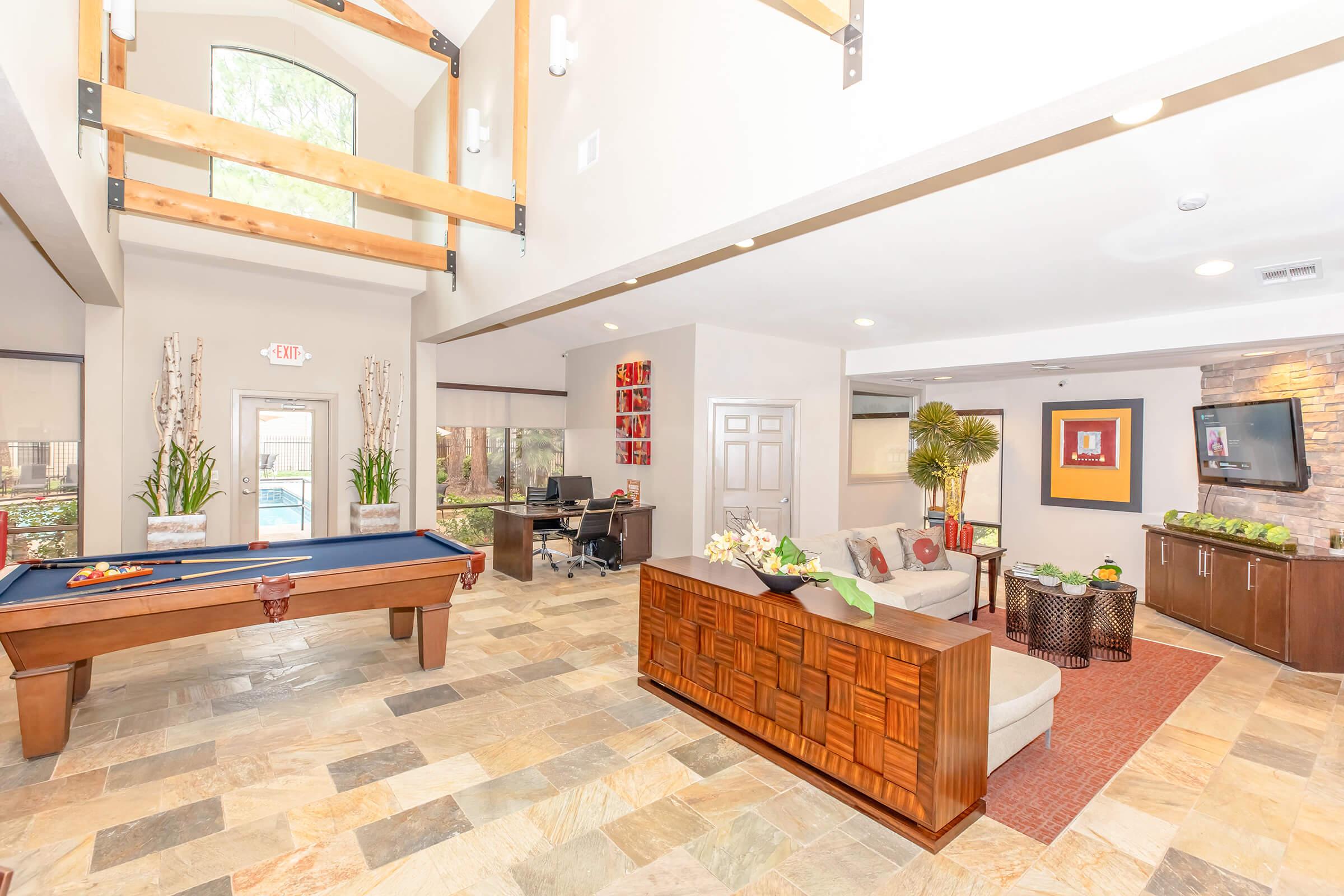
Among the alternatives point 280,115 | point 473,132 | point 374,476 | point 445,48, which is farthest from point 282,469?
point 445,48

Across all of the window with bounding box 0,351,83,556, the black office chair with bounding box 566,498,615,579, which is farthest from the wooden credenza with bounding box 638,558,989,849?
the window with bounding box 0,351,83,556

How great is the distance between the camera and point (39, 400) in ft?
19.2

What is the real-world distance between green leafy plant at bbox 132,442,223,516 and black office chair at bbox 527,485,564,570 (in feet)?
10.6

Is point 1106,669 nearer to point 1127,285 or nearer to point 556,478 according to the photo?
point 1127,285

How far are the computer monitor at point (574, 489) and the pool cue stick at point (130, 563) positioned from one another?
3.85 meters

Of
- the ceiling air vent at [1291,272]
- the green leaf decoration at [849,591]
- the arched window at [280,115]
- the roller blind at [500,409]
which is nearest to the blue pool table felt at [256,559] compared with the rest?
the green leaf decoration at [849,591]

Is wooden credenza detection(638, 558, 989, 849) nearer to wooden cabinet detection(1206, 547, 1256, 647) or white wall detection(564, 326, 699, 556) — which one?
white wall detection(564, 326, 699, 556)

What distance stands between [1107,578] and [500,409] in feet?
23.9

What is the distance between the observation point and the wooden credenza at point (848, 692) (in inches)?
95.6

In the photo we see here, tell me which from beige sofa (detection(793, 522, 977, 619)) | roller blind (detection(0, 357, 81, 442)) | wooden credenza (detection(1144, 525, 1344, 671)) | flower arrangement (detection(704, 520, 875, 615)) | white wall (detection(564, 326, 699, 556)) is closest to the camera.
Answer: flower arrangement (detection(704, 520, 875, 615))

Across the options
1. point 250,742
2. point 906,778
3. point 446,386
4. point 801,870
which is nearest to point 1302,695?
point 906,778

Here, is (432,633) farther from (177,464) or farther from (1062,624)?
(1062,624)

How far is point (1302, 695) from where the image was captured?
4012mm

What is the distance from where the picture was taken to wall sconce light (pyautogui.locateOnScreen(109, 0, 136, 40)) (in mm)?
3459
